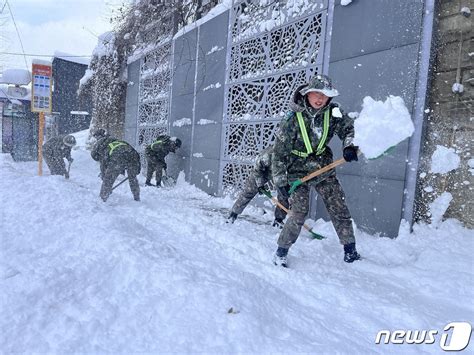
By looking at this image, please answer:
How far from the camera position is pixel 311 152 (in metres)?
3.51

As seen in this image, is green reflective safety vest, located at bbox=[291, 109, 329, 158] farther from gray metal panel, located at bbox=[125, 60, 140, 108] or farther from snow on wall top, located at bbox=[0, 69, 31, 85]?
snow on wall top, located at bbox=[0, 69, 31, 85]

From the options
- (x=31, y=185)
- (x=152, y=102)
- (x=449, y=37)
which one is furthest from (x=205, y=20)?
(x=449, y=37)

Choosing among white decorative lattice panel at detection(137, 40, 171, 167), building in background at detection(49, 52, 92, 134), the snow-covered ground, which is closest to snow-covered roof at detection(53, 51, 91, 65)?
building in background at detection(49, 52, 92, 134)

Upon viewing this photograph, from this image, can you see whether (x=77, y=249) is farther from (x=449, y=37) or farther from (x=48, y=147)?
(x=48, y=147)

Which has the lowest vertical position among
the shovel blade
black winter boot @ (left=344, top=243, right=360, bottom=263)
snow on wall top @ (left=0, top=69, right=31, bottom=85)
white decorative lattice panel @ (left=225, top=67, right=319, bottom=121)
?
the shovel blade

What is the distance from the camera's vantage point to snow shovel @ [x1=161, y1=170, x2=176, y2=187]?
9539mm

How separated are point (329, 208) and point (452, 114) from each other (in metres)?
1.61

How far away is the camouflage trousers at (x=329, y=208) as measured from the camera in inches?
134

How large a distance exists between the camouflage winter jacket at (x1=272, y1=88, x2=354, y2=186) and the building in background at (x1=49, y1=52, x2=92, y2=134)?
70.5 ft

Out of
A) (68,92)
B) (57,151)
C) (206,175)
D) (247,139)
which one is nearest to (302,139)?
(247,139)

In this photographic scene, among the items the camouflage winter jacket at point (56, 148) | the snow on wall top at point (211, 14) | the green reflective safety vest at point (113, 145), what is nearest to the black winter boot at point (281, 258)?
the green reflective safety vest at point (113, 145)

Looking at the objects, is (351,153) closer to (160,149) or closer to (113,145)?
(113,145)

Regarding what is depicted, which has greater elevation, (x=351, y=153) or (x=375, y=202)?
(x=351, y=153)

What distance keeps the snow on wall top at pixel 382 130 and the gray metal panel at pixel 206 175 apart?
15.7ft
